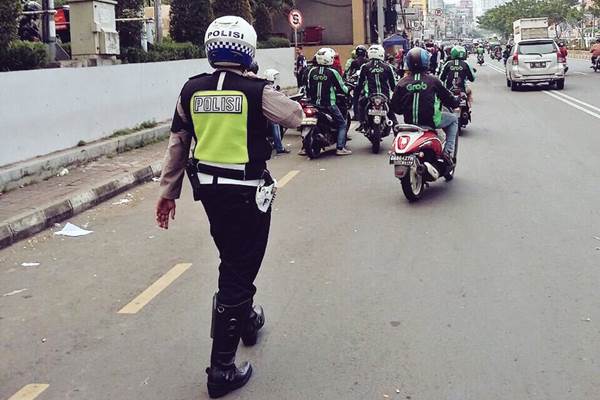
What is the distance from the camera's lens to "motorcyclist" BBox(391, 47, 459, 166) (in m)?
8.73

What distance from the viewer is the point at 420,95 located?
875 cm

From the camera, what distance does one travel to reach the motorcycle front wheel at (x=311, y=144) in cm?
1205

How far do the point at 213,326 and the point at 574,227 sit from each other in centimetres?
444

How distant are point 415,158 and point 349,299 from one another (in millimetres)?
3373

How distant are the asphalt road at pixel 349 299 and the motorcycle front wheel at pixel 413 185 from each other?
6.9 inches

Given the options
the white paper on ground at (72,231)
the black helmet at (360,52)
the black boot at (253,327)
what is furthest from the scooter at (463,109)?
the black boot at (253,327)

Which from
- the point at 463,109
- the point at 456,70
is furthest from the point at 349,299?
the point at 456,70

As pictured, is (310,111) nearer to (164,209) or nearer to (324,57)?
(324,57)

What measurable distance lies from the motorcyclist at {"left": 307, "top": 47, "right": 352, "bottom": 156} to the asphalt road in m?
2.61

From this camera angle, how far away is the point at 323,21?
40031mm

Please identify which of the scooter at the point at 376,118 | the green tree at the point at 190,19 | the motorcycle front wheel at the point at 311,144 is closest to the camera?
the motorcycle front wheel at the point at 311,144

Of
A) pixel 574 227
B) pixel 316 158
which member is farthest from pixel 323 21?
pixel 574 227

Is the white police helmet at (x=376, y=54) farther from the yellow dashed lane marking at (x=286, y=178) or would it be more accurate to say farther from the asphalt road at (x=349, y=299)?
the asphalt road at (x=349, y=299)

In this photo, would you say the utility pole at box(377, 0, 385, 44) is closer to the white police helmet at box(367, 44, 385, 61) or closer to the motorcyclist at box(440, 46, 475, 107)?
the motorcyclist at box(440, 46, 475, 107)
